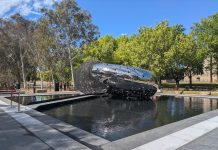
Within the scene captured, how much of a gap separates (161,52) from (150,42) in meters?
2.25

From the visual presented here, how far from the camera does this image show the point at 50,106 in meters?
19.7

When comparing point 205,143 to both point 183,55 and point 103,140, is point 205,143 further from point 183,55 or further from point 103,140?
point 183,55

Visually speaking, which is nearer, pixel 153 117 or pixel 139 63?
pixel 153 117

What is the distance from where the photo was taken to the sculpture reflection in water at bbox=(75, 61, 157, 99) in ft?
78.6

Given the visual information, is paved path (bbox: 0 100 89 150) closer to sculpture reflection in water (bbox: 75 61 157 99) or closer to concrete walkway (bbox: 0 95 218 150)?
concrete walkway (bbox: 0 95 218 150)

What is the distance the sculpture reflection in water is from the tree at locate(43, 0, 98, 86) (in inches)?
698

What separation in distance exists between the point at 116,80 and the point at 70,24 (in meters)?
22.2

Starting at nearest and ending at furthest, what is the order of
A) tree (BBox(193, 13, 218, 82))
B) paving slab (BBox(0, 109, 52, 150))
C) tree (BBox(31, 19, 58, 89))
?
1. paving slab (BBox(0, 109, 52, 150))
2. tree (BBox(193, 13, 218, 82))
3. tree (BBox(31, 19, 58, 89))

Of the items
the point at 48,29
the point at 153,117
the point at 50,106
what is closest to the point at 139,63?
the point at 48,29

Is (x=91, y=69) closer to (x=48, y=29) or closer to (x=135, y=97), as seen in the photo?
(x=135, y=97)

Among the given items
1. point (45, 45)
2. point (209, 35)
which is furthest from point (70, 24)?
point (209, 35)

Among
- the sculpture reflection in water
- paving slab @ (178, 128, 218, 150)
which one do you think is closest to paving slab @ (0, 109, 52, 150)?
paving slab @ (178, 128, 218, 150)

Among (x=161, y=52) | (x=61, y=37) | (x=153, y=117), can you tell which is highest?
(x=61, y=37)

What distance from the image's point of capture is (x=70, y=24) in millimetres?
44031
